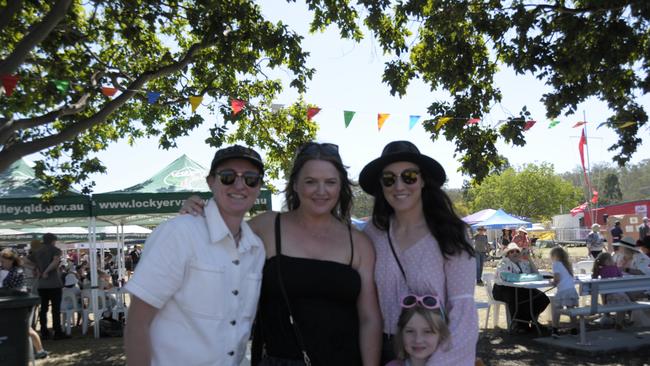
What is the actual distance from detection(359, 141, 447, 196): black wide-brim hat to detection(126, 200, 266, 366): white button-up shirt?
0.84 meters

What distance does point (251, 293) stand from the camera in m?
2.22

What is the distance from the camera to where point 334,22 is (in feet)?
31.8

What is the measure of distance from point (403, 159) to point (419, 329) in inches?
30.5

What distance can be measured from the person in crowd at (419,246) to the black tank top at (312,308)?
19 cm

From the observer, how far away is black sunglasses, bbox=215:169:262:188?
2271 mm

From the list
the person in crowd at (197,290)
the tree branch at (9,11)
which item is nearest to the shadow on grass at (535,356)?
the person in crowd at (197,290)

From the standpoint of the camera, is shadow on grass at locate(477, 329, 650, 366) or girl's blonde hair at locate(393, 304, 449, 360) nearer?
girl's blonde hair at locate(393, 304, 449, 360)

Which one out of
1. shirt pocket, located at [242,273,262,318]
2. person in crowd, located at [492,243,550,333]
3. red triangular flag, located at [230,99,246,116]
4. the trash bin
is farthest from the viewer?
red triangular flag, located at [230,99,246,116]

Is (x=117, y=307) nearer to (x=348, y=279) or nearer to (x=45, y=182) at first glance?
(x=45, y=182)

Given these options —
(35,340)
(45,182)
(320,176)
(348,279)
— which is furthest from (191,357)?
(45,182)

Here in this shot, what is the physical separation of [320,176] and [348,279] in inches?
18.9

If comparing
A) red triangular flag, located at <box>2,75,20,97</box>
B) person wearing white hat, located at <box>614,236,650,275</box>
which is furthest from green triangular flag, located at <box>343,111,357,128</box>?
person wearing white hat, located at <box>614,236,650,275</box>

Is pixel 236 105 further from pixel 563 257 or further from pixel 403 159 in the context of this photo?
pixel 403 159

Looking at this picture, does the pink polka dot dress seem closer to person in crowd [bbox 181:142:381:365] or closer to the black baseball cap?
person in crowd [bbox 181:142:381:365]
